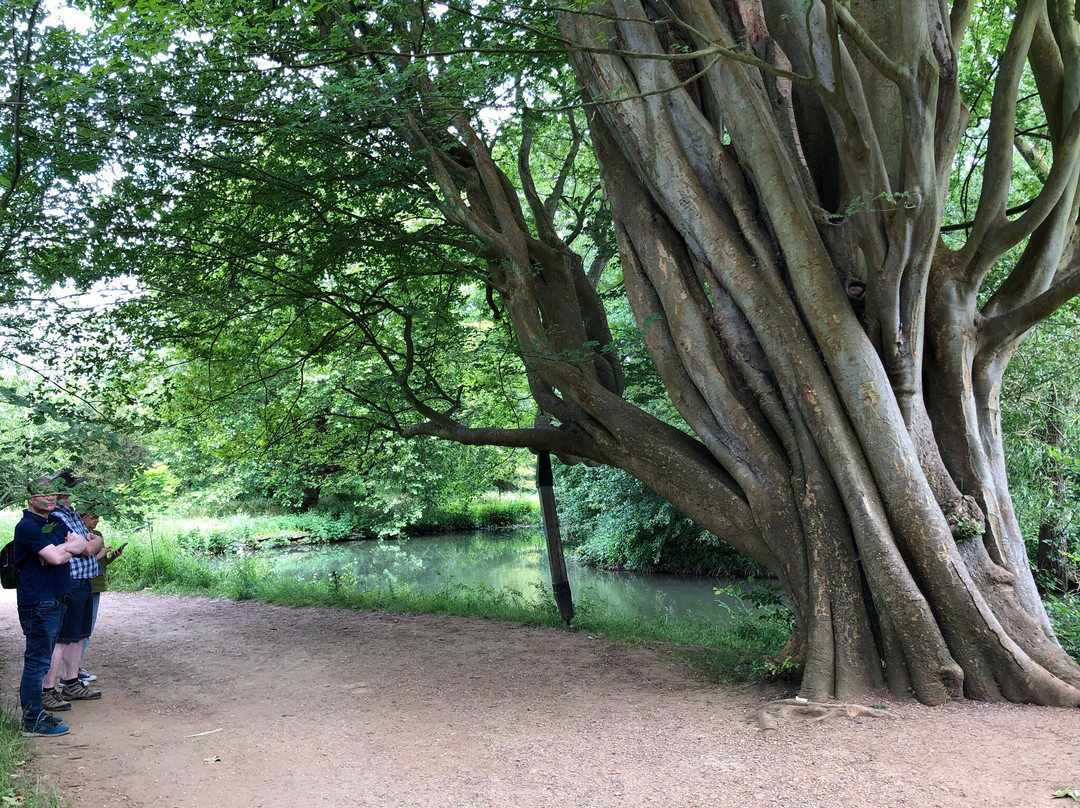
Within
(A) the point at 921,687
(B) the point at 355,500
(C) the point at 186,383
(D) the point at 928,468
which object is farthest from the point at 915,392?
(B) the point at 355,500

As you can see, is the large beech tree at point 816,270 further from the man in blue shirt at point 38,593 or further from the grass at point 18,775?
the grass at point 18,775

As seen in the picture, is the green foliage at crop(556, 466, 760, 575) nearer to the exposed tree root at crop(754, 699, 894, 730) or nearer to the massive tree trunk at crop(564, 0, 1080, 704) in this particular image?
the massive tree trunk at crop(564, 0, 1080, 704)

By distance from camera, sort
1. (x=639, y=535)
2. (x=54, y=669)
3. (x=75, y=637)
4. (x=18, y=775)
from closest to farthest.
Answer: (x=18, y=775) → (x=54, y=669) → (x=75, y=637) → (x=639, y=535)

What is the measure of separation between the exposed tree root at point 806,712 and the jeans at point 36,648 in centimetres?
447

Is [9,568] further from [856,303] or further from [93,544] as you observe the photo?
[856,303]

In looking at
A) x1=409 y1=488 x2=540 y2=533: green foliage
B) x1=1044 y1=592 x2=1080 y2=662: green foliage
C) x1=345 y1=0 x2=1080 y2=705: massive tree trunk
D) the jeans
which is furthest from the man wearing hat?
x1=409 y1=488 x2=540 y2=533: green foliage

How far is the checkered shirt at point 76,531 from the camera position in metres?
5.28

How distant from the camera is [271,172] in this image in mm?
8109

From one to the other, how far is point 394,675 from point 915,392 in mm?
4597

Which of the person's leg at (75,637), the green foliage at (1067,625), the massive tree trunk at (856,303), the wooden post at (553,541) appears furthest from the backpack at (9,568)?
the green foliage at (1067,625)

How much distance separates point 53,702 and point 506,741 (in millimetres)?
3324

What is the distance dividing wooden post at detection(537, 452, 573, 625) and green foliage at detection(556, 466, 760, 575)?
869cm

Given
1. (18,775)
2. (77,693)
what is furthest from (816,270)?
(77,693)

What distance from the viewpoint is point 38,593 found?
5016 mm
